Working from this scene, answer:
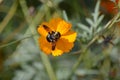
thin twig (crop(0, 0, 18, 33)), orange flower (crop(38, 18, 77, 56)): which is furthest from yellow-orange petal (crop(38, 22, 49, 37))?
thin twig (crop(0, 0, 18, 33))

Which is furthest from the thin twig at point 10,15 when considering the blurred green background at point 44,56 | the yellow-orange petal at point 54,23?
the yellow-orange petal at point 54,23

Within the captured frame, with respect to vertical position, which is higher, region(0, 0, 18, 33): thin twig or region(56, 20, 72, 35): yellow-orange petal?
region(0, 0, 18, 33): thin twig

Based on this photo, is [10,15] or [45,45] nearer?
[45,45]

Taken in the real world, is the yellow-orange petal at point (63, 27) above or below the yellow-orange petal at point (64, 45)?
above

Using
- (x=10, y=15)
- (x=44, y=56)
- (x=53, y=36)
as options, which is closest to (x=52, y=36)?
(x=53, y=36)

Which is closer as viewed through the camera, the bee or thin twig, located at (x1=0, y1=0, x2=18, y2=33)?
the bee

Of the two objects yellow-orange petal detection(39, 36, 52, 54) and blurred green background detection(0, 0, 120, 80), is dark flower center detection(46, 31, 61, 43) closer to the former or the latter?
yellow-orange petal detection(39, 36, 52, 54)

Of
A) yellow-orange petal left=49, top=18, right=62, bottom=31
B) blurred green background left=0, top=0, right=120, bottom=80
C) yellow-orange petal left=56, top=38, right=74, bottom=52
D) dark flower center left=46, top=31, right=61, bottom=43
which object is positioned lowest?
yellow-orange petal left=56, top=38, right=74, bottom=52

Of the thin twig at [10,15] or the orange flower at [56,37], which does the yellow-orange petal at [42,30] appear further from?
the thin twig at [10,15]

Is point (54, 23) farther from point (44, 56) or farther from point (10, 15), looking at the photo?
point (10, 15)

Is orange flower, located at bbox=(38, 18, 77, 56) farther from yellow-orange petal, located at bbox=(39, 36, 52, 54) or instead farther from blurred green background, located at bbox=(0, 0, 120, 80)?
blurred green background, located at bbox=(0, 0, 120, 80)
